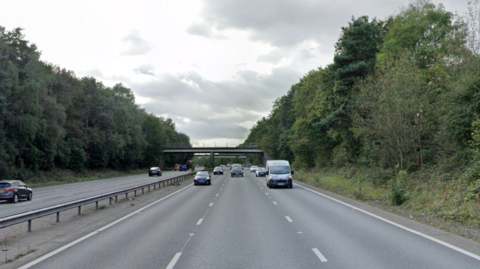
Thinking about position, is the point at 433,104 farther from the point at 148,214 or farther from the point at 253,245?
the point at 253,245

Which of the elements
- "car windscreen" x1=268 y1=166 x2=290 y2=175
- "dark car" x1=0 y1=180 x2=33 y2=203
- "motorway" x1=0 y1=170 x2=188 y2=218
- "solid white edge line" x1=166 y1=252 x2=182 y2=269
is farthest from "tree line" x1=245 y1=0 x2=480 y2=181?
"dark car" x1=0 y1=180 x2=33 y2=203

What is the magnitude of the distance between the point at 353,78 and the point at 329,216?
89.2 feet

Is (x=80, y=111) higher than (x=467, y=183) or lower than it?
higher

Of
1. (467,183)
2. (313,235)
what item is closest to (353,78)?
(467,183)

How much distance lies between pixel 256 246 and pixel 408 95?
19.4m

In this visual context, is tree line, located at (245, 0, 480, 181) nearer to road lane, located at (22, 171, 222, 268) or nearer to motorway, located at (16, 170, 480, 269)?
motorway, located at (16, 170, 480, 269)

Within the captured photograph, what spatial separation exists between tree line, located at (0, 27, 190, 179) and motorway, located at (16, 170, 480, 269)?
35317mm

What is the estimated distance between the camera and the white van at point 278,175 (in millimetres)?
34375

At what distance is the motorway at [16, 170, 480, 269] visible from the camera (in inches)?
324

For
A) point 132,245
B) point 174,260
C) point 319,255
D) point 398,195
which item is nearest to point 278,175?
point 398,195

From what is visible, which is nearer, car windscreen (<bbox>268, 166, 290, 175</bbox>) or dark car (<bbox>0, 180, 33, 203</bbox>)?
dark car (<bbox>0, 180, 33, 203</bbox>)

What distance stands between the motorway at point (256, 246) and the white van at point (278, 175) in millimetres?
18496

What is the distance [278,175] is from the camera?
114ft

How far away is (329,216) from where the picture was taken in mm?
15906
